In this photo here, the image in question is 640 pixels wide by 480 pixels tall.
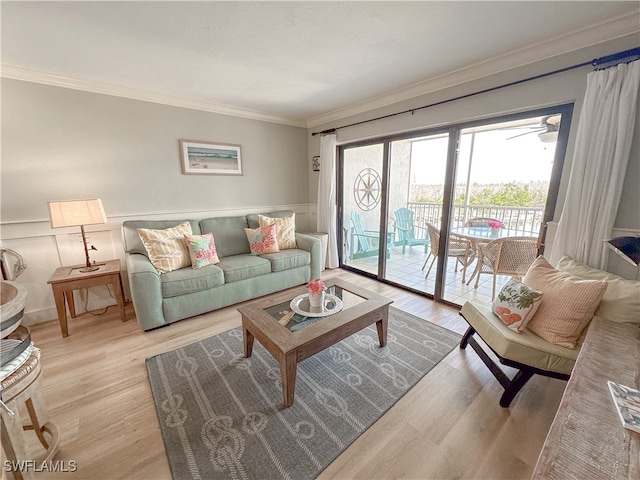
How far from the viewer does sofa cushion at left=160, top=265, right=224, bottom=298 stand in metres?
2.35

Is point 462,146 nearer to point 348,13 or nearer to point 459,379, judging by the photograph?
point 348,13

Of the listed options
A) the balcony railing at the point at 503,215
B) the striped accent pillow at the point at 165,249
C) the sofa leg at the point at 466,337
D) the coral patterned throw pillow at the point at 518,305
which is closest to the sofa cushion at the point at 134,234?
the striped accent pillow at the point at 165,249

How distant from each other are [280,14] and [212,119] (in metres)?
2.05

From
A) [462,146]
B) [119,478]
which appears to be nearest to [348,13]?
[462,146]

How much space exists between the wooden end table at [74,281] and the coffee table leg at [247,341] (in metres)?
1.42

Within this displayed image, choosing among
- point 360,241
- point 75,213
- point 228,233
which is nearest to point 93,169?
point 75,213

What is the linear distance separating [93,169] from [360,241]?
3.38 metres

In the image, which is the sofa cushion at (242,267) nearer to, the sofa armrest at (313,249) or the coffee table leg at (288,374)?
the sofa armrest at (313,249)

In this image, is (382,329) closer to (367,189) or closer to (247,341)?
(247,341)

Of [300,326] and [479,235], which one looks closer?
[300,326]

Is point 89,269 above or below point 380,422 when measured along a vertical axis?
above

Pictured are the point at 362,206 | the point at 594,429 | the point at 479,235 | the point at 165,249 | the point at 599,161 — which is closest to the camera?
the point at 594,429

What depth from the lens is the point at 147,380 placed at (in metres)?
1.75

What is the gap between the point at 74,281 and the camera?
2.22 metres
